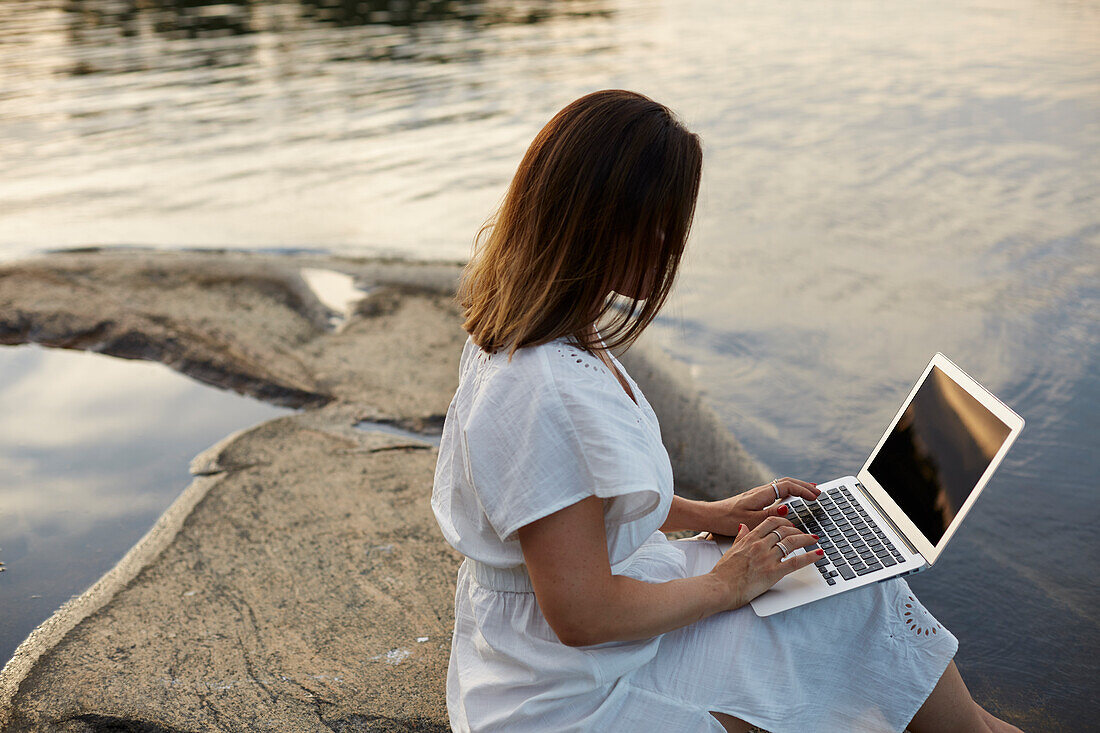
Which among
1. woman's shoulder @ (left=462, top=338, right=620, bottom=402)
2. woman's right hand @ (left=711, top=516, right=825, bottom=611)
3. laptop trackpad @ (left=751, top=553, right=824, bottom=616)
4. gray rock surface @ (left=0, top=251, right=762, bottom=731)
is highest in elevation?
woman's shoulder @ (left=462, top=338, right=620, bottom=402)

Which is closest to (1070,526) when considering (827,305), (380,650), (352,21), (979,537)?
(979,537)

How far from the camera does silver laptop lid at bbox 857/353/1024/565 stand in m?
1.62

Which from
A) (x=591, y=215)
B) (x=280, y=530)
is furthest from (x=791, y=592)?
(x=280, y=530)

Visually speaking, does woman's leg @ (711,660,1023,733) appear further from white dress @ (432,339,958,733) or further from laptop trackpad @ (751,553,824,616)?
laptop trackpad @ (751,553,824,616)

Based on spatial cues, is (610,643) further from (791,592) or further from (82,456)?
(82,456)

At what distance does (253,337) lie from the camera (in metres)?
4.25

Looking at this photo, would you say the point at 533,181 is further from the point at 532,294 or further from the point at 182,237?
the point at 182,237

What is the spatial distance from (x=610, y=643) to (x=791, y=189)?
5.67 metres

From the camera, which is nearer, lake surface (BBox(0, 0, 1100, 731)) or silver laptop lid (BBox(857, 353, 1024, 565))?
silver laptop lid (BBox(857, 353, 1024, 565))

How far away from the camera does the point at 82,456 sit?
343cm

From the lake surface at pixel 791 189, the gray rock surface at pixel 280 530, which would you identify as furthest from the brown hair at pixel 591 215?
→ the lake surface at pixel 791 189

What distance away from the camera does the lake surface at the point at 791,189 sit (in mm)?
3371

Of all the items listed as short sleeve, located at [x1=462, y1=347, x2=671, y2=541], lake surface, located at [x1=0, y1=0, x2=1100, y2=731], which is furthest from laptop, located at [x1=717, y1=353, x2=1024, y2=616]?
lake surface, located at [x1=0, y1=0, x2=1100, y2=731]

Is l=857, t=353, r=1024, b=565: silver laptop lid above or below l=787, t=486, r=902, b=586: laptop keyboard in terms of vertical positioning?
above
